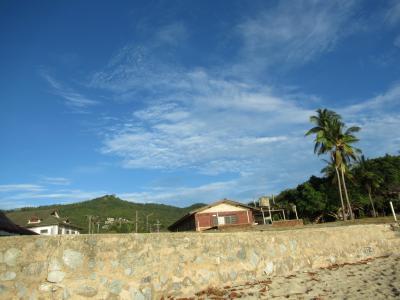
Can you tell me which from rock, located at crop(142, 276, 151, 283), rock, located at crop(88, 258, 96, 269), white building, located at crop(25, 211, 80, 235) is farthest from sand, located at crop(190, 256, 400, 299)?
white building, located at crop(25, 211, 80, 235)

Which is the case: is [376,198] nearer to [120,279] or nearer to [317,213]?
[317,213]

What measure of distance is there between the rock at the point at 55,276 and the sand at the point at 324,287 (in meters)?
2.40

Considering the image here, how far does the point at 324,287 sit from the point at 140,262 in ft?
12.3

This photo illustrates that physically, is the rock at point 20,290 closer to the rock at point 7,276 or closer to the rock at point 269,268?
the rock at point 7,276

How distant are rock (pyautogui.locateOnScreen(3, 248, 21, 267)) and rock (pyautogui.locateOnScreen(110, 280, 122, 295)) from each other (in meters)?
1.52

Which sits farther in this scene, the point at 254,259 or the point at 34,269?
the point at 254,259

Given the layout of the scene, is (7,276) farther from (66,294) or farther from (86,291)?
(86,291)

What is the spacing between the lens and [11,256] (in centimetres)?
482

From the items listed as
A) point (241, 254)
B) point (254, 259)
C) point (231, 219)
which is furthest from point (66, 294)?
point (231, 219)

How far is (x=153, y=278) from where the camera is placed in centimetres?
568

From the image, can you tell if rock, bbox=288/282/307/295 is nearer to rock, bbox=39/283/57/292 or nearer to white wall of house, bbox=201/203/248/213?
rock, bbox=39/283/57/292

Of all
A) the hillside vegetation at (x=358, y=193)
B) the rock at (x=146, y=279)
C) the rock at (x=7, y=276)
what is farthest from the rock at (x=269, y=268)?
the hillside vegetation at (x=358, y=193)

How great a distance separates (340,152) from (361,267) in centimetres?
2961

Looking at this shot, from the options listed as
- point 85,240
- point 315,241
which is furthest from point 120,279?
point 315,241
